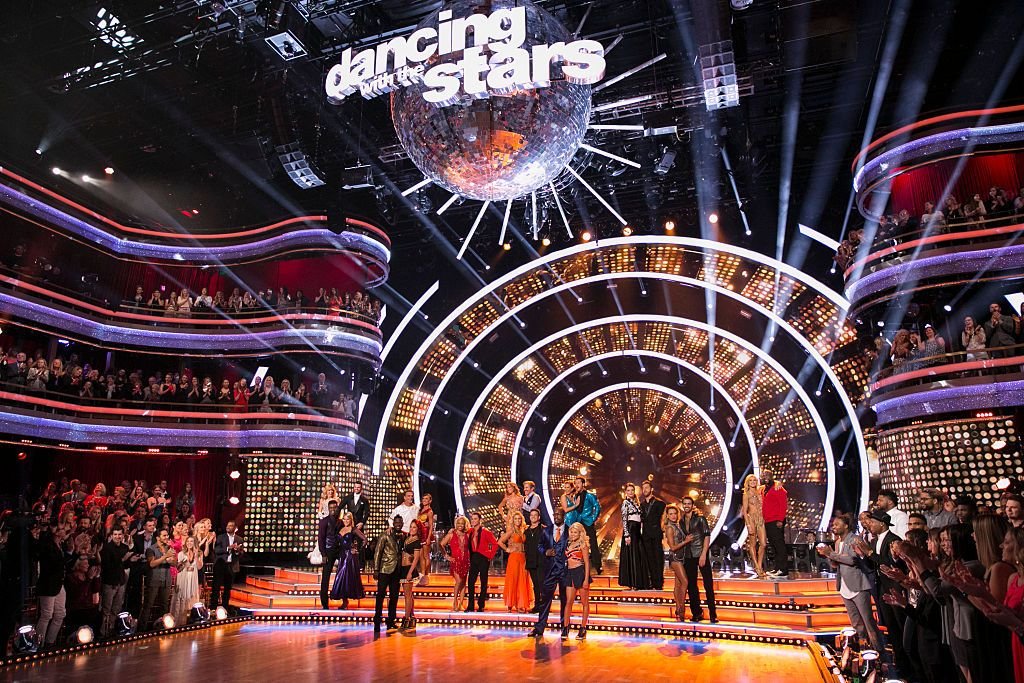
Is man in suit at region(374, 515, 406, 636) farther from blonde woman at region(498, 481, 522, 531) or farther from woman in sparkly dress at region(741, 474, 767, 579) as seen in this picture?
woman in sparkly dress at region(741, 474, 767, 579)

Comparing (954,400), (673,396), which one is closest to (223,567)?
(954,400)

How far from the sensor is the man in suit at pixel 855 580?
24.0 ft

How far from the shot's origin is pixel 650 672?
7359 millimetres

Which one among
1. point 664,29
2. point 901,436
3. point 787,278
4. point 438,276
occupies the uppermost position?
point 664,29

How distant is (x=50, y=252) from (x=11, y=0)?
359 inches

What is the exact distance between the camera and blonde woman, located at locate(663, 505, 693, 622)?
9781 mm

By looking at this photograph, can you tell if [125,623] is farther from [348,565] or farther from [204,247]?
[204,247]

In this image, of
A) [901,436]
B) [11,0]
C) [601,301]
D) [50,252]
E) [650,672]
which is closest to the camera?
[650,672]

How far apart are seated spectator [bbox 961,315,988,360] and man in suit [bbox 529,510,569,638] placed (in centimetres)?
842

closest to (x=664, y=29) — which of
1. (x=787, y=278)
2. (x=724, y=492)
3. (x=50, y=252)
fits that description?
(x=787, y=278)

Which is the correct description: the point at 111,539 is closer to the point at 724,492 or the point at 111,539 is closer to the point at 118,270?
the point at 118,270

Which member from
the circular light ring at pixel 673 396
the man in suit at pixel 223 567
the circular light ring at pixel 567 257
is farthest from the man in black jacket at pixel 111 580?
the circular light ring at pixel 673 396

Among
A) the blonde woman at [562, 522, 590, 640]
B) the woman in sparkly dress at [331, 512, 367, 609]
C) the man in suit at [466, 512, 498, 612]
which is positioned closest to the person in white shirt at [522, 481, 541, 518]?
the man in suit at [466, 512, 498, 612]

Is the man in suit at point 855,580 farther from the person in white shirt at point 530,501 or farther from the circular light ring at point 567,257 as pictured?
the circular light ring at point 567,257
